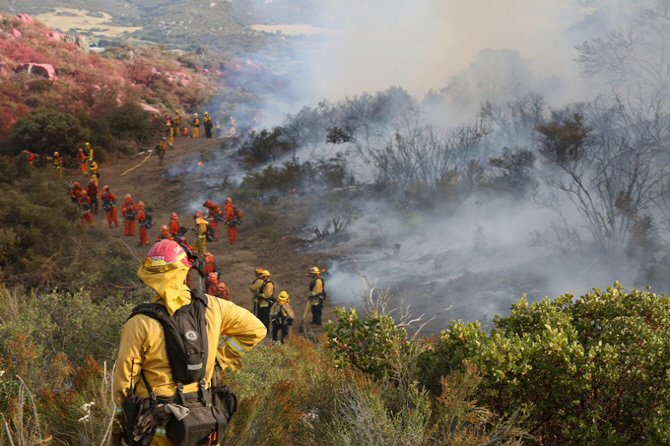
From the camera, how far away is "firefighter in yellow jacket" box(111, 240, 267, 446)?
2.82 meters

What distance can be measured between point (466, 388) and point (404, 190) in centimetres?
1420

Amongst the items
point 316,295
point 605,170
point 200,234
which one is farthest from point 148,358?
point 605,170

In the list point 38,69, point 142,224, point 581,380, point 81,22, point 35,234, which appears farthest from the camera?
point 81,22

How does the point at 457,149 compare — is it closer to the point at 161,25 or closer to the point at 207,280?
the point at 207,280

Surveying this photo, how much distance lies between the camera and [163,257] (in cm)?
295

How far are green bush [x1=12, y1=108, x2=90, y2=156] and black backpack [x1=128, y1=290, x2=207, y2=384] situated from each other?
2445cm

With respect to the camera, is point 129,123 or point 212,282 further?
point 129,123

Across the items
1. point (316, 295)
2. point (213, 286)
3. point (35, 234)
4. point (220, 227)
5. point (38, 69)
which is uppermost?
point (38, 69)

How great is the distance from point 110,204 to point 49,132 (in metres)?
8.77

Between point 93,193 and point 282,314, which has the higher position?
point 93,193

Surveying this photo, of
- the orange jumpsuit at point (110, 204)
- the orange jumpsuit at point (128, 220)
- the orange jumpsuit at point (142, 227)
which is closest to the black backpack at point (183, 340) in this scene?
the orange jumpsuit at point (142, 227)

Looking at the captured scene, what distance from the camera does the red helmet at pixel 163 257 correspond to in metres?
2.95

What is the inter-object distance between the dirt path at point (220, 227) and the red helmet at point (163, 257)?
9.56 m

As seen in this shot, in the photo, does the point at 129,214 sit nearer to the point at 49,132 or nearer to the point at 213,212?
the point at 213,212
